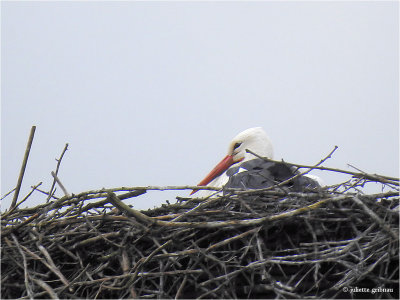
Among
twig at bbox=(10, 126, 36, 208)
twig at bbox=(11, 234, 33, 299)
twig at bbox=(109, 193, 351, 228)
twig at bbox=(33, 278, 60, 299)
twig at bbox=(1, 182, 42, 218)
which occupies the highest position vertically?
twig at bbox=(10, 126, 36, 208)

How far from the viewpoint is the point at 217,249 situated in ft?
7.74

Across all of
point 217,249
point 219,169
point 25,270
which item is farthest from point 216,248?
point 219,169

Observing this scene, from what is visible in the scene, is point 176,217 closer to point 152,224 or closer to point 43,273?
point 152,224

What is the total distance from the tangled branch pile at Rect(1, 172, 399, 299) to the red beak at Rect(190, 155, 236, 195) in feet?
6.28

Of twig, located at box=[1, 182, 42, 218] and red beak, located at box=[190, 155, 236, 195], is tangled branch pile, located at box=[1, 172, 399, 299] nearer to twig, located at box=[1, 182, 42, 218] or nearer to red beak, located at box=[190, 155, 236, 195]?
twig, located at box=[1, 182, 42, 218]

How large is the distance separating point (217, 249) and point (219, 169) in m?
2.21

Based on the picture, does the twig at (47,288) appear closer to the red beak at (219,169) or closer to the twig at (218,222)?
the twig at (218,222)

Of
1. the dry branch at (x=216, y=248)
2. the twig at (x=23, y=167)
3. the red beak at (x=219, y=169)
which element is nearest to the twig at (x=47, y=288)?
the dry branch at (x=216, y=248)

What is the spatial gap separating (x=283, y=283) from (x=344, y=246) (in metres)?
0.23

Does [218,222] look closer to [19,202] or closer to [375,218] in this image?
[375,218]

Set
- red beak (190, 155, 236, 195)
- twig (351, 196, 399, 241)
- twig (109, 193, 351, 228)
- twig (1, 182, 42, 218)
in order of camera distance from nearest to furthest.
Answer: twig (351, 196, 399, 241) → twig (109, 193, 351, 228) → twig (1, 182, 42, 218) → red beak (190, 155, 236, 195)

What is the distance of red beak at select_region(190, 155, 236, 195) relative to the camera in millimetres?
4504

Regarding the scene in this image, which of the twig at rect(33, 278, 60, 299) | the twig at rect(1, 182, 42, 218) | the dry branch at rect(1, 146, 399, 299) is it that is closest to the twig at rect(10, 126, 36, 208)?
the twig at rect(1, 182, 42, 218)

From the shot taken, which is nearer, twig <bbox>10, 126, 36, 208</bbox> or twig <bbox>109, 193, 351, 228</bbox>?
twig <bbox>109, 193, 351, 228</bbox>
